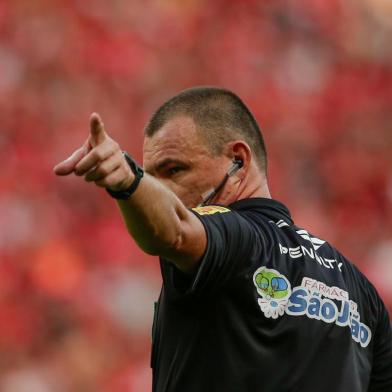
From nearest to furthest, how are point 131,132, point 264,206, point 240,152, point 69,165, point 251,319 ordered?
point 69,165, point 251,319, point 264,206, point 240,152, point 131,132

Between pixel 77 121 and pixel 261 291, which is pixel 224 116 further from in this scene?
pixel 77 121

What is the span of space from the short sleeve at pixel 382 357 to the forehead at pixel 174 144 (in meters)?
0.68

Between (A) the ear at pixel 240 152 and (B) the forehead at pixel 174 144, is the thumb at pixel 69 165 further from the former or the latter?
(A) the ear at pixel 240 152

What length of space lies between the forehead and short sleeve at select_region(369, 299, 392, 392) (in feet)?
2.23

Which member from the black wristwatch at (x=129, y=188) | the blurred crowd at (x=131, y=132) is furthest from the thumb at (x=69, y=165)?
the blurred crowd at (x=131, y=132)

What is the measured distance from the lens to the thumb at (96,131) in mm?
1904

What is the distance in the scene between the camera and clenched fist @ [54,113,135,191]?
1.92 metres

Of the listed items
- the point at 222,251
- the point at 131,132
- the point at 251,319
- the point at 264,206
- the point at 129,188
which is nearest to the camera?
the point at 129,188

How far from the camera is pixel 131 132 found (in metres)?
7.09

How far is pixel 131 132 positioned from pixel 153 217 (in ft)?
16.6

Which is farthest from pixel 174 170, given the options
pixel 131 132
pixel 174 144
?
pixel 131 132

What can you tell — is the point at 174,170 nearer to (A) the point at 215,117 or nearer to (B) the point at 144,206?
(A) the point at 215,117

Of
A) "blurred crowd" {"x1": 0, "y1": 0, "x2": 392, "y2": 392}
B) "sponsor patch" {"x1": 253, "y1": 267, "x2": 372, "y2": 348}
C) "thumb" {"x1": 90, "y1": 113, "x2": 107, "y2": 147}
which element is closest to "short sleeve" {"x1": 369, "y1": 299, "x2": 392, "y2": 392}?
"sponsor patch" {"x1": 253, "y1": 267, "x2": 372, "y2": 348}

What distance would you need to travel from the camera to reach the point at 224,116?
2.81m
